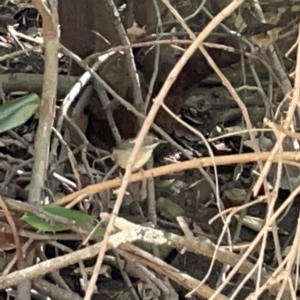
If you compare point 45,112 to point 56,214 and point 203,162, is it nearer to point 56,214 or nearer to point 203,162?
point 56,214

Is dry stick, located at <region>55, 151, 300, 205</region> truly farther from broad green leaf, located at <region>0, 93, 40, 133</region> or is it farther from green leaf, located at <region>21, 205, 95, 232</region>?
broad green leaf, located at <region>0, 93, 40, 133</region>

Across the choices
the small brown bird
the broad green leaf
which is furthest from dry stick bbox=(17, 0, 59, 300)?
the small brown bird

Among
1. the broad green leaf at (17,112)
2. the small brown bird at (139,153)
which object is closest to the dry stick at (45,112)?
the broad green leaf at (17,112)

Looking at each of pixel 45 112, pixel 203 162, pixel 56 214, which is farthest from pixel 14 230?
pixel 203 162

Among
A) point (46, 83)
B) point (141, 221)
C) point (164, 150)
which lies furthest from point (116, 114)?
point (46, 83)

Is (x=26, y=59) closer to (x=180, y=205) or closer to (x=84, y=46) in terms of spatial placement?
(x=84, y=46)

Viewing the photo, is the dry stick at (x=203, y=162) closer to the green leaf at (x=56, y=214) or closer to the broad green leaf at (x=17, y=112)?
the green leaf at (x=56, y=214)
